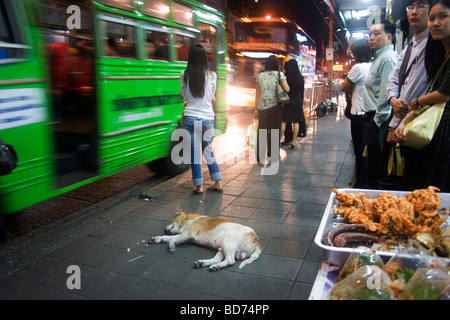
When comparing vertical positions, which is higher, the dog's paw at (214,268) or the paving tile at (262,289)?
the dog's paw at (214,268)

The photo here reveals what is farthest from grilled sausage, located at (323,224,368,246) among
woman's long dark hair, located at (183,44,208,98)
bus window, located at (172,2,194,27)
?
bus window, located at (172,2,194,27)

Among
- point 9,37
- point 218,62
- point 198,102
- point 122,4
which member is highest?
point 122,4

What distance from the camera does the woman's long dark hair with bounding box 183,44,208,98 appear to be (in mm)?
4898

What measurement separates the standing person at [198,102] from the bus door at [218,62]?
274 centimetres

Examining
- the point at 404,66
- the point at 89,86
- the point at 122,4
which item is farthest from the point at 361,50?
the point at 89,86

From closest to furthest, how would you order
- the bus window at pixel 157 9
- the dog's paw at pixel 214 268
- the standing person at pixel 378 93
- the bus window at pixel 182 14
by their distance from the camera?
the dog's paw at pixel 214 268
the standing person at pixel 378 93
the bus window at pixel 157 9
the bus window at pixel 182 14

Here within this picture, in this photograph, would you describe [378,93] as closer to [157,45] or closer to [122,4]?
[157,45]

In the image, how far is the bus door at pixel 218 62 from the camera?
7.83 m

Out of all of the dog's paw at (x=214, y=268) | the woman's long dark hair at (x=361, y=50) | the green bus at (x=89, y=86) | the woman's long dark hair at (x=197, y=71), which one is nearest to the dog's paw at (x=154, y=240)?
the dog's paw at (x=214, y=268)

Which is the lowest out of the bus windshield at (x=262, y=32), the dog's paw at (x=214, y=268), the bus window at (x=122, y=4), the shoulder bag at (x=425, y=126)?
the dog's paw at (x=214, y=268)

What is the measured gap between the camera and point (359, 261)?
2.35 metres

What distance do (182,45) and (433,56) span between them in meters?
4.57

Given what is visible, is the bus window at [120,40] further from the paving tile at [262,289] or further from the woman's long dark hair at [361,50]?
the paving tile at [262,289]

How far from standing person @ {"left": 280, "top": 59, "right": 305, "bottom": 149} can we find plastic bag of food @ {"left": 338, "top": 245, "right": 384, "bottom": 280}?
6.48 meters
